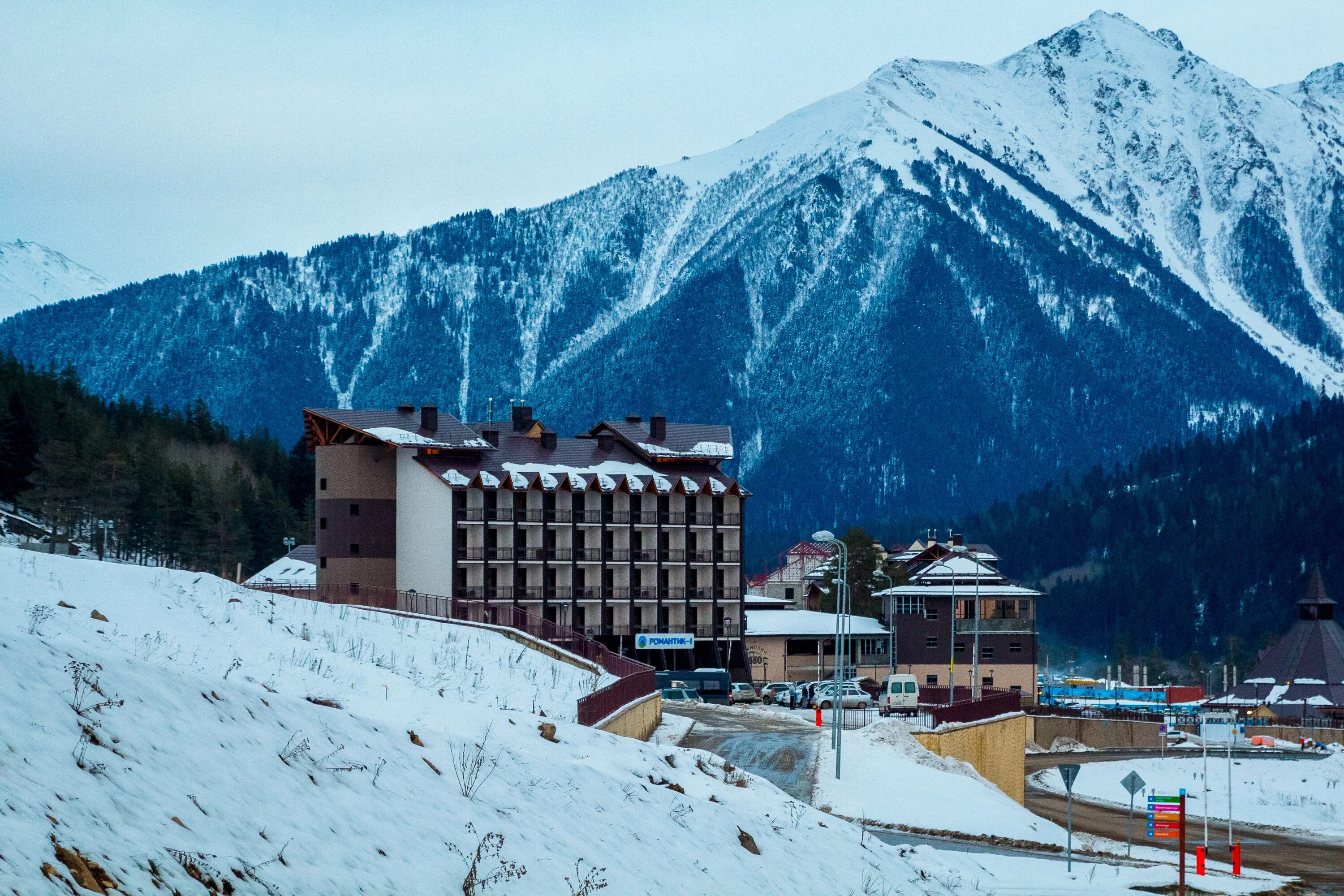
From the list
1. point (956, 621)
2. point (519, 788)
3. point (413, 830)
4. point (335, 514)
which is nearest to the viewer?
point (413, 830)

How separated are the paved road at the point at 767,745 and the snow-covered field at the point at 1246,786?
2121cm

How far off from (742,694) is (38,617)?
65144mm

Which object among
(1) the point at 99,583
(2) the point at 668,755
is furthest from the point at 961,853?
(1) the point at 99,583

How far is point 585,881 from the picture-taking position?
18.6 metres

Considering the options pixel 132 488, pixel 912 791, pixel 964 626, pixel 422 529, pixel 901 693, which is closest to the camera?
pixel 912 791

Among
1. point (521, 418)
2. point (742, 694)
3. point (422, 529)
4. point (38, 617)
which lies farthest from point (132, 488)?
point (38, 617)

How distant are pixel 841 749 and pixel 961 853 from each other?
13.6m

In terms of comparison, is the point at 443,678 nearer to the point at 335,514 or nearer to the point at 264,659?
the point at 264,659

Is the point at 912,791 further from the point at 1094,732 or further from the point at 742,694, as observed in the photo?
the point at 1094,732

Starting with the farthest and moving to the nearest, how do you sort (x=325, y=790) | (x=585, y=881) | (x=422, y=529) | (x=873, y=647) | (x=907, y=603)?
(x=873, y=647)
(x=907, y=603)
(x=422, y=529)
(x=585, y=881)
(x=325, y=790)

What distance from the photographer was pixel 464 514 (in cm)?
9475

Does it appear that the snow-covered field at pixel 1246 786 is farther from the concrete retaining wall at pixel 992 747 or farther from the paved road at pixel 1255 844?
the concrete retaining wall at pixel 992 747

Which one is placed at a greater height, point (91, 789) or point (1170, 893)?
point (91, 789)

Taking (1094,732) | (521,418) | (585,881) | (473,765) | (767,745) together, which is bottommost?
(1094,732)
